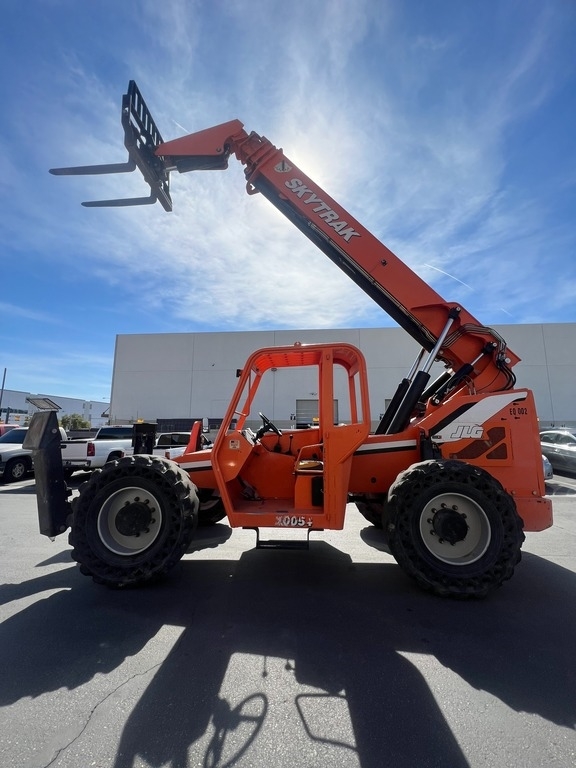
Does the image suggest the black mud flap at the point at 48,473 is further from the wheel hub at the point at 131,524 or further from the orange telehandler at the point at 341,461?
the wheel hub at the point at 131,524

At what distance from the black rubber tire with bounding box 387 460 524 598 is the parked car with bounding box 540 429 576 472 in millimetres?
10702

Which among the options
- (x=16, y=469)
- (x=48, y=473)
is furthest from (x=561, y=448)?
(x=16, y=469)

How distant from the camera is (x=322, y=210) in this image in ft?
17.8

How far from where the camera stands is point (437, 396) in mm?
5117

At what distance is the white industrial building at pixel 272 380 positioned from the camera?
29484mm

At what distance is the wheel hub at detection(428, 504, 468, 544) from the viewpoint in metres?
3.88

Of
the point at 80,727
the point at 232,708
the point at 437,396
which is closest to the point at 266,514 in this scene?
the point at 232,708

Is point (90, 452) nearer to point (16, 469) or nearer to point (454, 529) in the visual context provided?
point (16, 469)

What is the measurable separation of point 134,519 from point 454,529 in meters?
3.36

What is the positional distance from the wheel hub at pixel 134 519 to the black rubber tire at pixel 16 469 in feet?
37.0

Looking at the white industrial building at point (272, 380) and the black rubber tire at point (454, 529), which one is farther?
the white industrial building at point (272, 380)

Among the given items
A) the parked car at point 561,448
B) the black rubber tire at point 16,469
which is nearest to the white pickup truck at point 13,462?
the black rubber tire at point 16,469

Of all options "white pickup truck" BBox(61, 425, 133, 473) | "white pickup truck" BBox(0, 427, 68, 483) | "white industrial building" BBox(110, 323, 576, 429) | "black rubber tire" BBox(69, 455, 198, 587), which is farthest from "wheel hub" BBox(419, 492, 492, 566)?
"white industrial building" BBox(110, 323, 576, 429)

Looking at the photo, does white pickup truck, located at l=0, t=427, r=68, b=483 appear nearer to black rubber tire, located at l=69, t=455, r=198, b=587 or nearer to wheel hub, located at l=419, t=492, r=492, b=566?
black rubber tire, located at l=69, t=455, r=198, b=587
